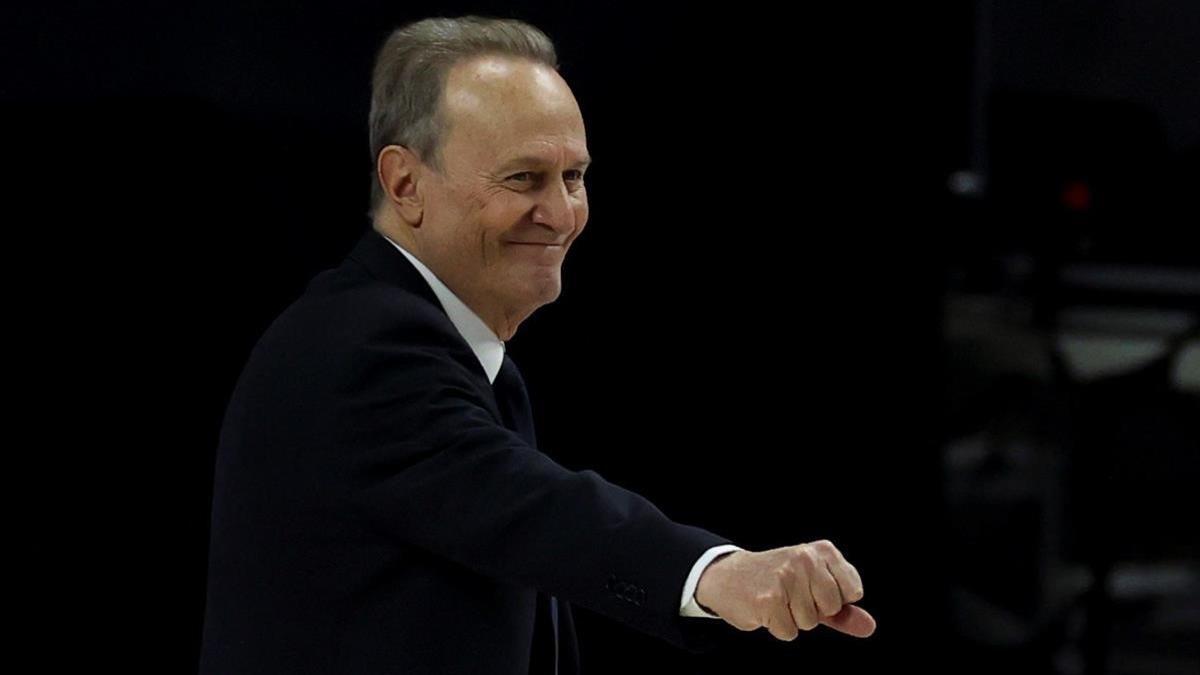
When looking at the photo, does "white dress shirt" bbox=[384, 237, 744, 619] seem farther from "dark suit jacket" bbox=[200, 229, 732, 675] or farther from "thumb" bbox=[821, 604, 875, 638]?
"thumb" bbox=[821, 604, 875, 638]

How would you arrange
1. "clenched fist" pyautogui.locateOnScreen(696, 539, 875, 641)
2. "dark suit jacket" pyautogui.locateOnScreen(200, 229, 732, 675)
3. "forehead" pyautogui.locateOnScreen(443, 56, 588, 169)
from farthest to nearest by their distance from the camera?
1. "forehead" pyautogui.locateOnScreen(443, 56, 588, 169)
2. "dark suit jacket" pyautogui.locateOnScreen(200, 229, 732, 675)
3. "clenched fist" pyautogui.locateOnScreen(696, 539, 875, 641)

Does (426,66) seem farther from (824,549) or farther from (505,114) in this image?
(824,549)

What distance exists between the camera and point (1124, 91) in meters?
3.05

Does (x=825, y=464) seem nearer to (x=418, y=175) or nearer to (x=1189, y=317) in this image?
(x=1189, y=317)

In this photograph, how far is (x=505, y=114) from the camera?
1419 millimetres

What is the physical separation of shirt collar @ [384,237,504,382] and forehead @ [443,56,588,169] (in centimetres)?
10

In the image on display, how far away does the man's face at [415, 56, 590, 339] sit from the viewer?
142 centimetres

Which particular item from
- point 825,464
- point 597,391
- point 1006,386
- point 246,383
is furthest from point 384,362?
point 1006,386

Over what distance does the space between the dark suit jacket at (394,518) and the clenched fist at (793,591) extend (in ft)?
0.17

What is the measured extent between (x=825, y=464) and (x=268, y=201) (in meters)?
1.04

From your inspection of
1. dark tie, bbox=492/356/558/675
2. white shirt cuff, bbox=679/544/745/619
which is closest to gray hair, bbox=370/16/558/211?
dark tie, bbox=492/356/558/675

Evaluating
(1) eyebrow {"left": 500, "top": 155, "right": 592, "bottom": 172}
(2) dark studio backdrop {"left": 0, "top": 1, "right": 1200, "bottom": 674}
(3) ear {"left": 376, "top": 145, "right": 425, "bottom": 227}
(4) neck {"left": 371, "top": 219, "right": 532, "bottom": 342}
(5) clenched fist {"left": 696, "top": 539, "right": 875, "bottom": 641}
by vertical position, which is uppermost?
(1) eyebrow {"left": 500, "top": 155, "right": 592, "bottom": 172}

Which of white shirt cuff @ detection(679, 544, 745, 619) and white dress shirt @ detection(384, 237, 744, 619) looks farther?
white dress shirt @ detection(384, 237, 744, 619)

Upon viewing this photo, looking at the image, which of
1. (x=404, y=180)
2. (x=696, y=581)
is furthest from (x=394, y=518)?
(x=404, y=180)
